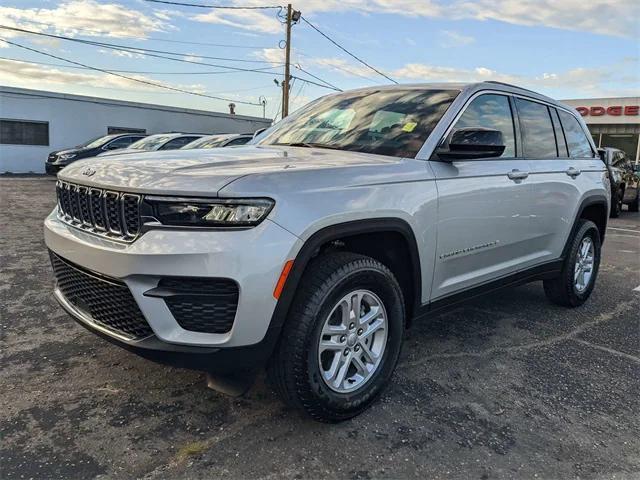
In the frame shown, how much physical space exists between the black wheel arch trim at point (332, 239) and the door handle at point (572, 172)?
226 centimetres

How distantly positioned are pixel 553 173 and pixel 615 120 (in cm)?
3294

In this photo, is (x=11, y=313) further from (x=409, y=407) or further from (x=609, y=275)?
(x=609, y=275)

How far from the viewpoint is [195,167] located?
8.42 ft

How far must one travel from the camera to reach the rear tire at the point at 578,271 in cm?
486

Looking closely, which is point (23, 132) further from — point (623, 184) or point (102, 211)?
point (102, 211)

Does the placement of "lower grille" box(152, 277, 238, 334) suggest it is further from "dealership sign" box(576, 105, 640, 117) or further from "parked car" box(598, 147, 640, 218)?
"dealership sign" box(576, 105, 640, 117)

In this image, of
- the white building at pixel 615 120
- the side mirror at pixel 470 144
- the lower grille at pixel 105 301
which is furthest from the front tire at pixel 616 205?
the white building at pixel 615 120

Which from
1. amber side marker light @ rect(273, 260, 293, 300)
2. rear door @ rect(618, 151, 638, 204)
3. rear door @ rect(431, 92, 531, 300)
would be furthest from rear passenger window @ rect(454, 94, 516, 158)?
rear door @ rect(618, 151, 638, 204)

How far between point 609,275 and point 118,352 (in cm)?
585

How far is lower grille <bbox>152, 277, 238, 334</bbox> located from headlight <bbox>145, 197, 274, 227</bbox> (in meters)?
0.25

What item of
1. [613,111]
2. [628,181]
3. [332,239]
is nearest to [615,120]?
[613,111]

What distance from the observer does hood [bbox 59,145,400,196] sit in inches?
93.0

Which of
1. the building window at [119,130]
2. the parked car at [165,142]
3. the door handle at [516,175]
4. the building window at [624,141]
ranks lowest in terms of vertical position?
the door handle at [516,175]

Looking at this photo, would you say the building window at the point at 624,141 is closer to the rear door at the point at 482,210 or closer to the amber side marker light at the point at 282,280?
the rear door at the point at 482,210
